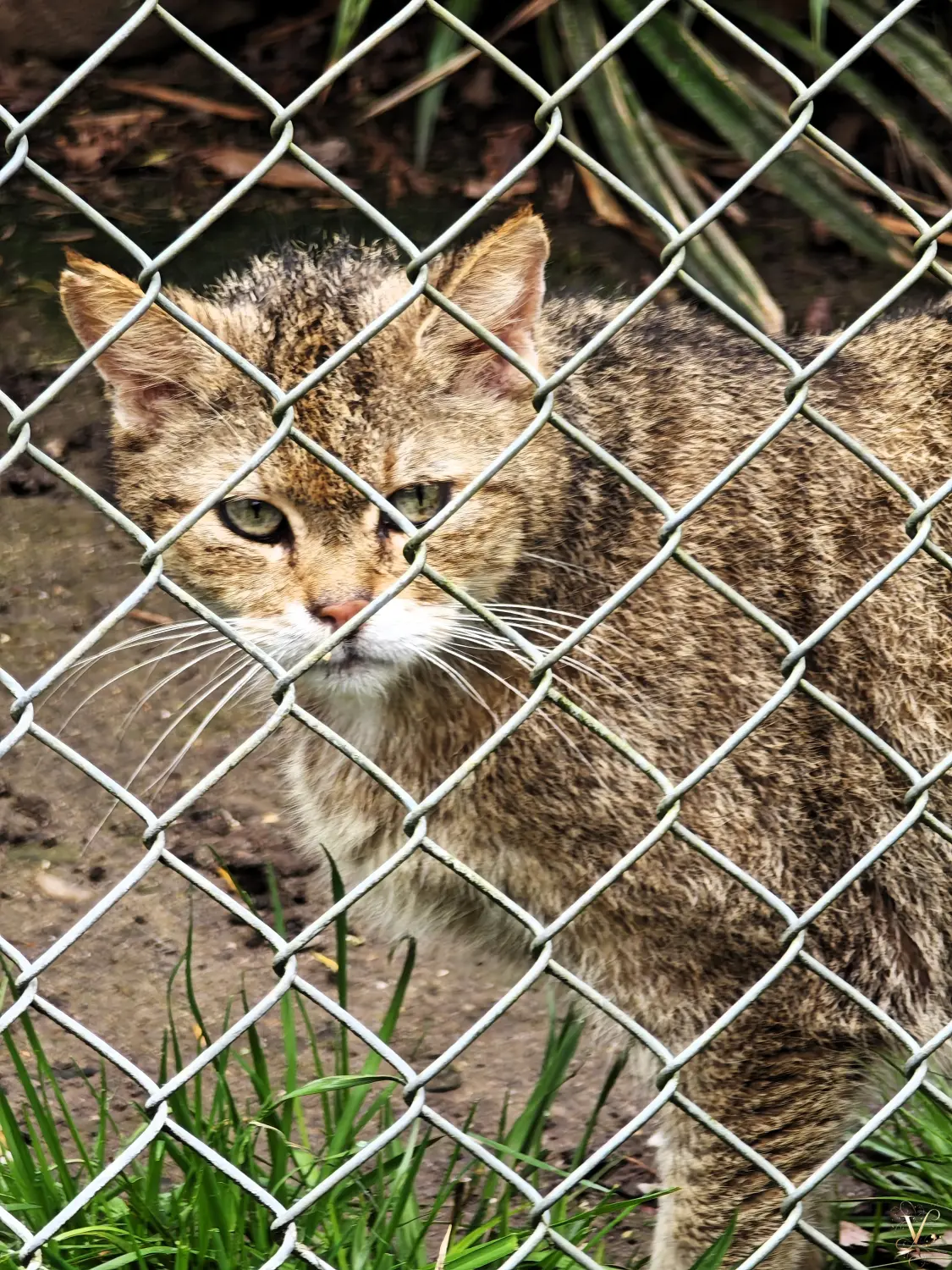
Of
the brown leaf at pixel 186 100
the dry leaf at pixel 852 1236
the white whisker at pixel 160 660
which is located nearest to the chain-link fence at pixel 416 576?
the white whisker at pixel 160 660

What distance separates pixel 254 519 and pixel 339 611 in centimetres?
30

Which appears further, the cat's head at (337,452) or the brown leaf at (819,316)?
the brown leaf at (819,316)

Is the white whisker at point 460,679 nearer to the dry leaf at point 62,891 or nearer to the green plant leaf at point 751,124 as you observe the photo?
the dry leaf at point 62,891

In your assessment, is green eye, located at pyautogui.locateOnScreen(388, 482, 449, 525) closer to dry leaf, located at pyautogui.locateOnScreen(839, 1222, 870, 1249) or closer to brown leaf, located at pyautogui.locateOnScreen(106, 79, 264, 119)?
dry leaf, located at pyautogui.locateOnScreen(839, 1222, 870, 1249)

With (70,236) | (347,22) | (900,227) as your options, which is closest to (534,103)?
(347,22)

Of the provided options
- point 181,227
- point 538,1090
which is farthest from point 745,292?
point 538,1090

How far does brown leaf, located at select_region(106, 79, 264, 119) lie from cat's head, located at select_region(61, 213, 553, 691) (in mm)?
4019

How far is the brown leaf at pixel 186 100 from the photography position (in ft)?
22.5

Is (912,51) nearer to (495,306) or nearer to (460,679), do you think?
(495,306)

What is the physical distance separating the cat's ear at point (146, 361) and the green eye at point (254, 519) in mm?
223

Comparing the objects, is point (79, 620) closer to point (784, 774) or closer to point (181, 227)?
point (181, 227)

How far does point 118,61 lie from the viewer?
22.7ft

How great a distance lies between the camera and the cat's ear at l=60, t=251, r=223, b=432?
2756 mm

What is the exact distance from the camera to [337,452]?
116 inches
